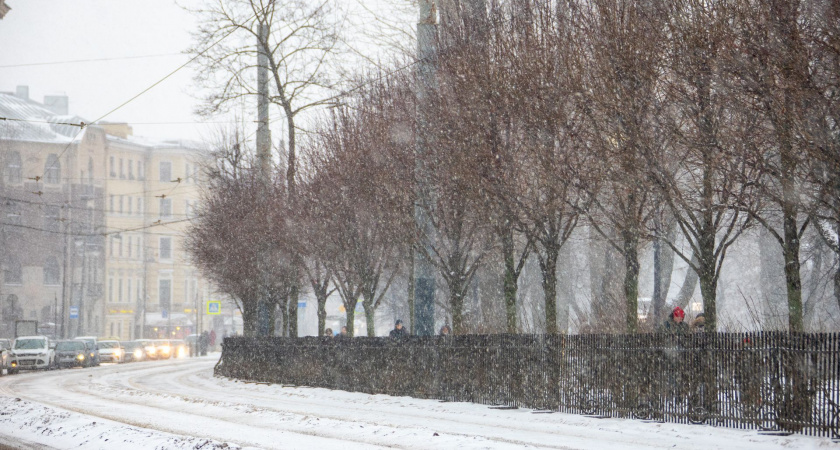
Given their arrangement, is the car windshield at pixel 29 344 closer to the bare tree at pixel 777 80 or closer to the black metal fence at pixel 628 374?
the black metal fence at pixel 628 374

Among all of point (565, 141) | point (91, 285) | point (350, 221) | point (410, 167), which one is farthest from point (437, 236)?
point (91, 285)

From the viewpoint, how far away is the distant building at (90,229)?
8006cm

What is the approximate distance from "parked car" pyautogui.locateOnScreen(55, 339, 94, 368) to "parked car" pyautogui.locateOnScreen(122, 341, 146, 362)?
14.1 meters

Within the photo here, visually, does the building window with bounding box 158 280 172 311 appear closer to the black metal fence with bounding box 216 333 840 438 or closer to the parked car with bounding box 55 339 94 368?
the parked car with bounding box 55 339 94 368

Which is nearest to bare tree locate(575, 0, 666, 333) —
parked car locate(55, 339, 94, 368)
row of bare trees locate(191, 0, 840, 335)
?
row of bare trees locate(191, 0, 840, 335)

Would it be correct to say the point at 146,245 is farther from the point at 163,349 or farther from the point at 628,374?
the point at 628,374

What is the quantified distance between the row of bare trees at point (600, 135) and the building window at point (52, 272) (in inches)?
2466

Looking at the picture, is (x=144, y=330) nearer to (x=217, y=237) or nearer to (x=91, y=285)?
(x=91, y=285)

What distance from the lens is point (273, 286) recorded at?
34.3 metres

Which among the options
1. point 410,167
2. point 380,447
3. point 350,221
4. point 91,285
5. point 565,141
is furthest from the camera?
point 91,285

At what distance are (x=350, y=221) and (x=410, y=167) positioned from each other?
4.04m

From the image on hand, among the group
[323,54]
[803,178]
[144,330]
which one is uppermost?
[323,54]

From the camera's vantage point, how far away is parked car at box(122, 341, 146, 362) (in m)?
66.2

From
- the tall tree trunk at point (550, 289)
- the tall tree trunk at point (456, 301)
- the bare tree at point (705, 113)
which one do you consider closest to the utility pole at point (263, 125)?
the tall tree trunk at point (456, 301)
